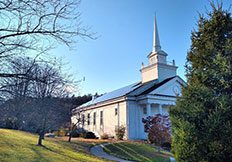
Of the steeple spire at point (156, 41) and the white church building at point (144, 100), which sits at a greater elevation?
the steeple spire at point (156, 41)

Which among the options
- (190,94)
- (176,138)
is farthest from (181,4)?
(176,138)

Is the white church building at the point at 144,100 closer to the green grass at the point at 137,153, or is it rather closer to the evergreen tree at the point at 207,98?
the green grass at the point at 137,153

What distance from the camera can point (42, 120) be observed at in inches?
629

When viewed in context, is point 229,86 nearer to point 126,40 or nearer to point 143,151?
point 126,40

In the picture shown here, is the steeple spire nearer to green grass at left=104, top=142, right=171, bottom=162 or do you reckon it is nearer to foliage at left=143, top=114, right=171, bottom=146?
foliage at left=143, top=114, right=171, bottom=146

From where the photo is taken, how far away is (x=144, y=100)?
2798 centimetres

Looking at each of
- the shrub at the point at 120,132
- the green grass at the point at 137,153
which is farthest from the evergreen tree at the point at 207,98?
the shrub at the point at 120,132

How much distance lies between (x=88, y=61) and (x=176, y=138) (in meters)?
4.75

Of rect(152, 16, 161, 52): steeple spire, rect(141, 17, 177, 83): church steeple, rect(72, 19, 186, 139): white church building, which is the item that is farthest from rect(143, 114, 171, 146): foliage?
rect(152, 16, 161, 52): steeple spire

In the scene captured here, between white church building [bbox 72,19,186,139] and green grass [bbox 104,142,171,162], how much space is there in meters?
6.48

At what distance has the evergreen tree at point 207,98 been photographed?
6250 millimetres

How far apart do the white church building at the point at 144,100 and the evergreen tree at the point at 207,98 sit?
18002 millimetres

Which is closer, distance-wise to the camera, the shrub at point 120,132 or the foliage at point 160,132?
the foliage at point 160,132

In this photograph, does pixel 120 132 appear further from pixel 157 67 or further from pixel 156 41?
pixel 156 41
